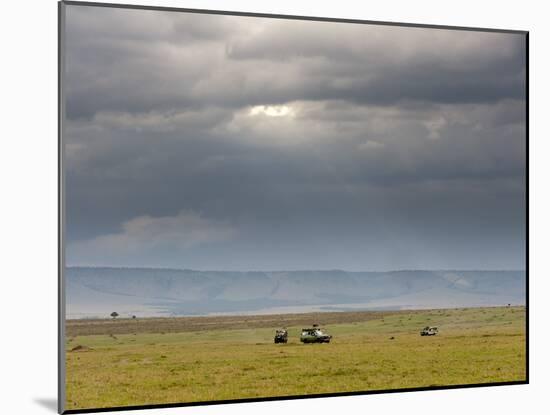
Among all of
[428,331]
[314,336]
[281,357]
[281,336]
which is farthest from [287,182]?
[428,331]

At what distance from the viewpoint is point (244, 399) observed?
44.1ft

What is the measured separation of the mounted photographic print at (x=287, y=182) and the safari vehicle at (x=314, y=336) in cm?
7

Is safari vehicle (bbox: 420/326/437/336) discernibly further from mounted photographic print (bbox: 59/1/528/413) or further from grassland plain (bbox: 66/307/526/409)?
mounted photographic print (bbox: 59/1/528/413)

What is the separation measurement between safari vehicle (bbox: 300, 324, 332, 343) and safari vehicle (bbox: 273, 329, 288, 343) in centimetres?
66

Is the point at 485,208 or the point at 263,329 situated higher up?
the point at 485,208

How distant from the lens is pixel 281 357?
15672mm

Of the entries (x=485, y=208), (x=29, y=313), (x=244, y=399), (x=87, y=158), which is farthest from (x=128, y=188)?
(x=485, y=208)

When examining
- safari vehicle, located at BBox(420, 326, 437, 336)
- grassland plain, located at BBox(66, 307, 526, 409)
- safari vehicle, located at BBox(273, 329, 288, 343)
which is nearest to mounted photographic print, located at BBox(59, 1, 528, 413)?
grassland plain, located at BBox(66, 307, 526, 409)

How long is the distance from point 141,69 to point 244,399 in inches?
182

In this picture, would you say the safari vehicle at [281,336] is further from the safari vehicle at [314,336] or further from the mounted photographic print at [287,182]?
the mounted photographic print at [287,182]

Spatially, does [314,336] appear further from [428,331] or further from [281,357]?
[428,331]

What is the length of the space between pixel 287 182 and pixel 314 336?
3012 millimetres

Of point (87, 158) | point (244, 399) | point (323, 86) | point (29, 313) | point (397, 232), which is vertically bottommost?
point (244, 399)

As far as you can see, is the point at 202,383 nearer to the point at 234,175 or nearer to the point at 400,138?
the point at 234,175
